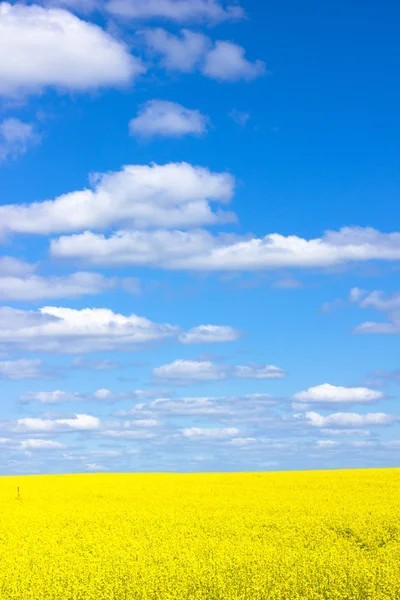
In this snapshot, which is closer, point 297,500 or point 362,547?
point 362,547

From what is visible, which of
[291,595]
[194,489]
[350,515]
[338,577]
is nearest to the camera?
[291,595]

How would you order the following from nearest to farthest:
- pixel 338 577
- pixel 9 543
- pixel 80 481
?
1. pixel 338 577
2. pixel 9 543
3. pixel 80 481

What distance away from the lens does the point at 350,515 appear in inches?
1049

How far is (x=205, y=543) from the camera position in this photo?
73.1 feet

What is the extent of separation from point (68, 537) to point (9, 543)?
191 cm

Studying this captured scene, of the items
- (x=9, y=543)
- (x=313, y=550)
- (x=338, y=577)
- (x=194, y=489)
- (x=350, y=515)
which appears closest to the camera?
(x=338, y=577)

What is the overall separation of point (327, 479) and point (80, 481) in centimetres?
1567

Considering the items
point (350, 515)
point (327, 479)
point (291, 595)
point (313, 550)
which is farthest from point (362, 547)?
point (327, 479)

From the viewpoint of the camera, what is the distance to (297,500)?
102ft

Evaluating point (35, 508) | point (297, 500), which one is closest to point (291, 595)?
point (297, 500)

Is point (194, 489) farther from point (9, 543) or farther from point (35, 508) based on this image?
point (9, 543)

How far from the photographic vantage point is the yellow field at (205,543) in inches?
691

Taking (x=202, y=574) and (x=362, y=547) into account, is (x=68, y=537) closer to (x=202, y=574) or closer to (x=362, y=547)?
(x=202, y=574)

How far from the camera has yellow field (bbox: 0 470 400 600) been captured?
17547 mm
